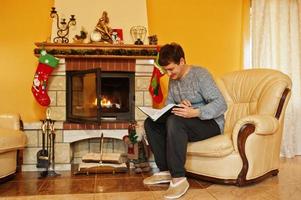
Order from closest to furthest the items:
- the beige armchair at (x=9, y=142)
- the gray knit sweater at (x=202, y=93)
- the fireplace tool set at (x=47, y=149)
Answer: the gray knit sweater at (x=202, y=93) < the beige armchair at (x=9, y=142) < the fireplace tool set at (x=47, y=149)

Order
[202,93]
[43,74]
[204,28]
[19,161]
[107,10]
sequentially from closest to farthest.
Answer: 1. [202,93]
2. [19,161]
3. [43,74]
4. [107,10]
5. [204,28]

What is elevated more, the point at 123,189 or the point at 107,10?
the point at 107,10

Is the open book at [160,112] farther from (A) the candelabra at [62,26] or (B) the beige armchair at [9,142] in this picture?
(A) the candelabra at [62,26]

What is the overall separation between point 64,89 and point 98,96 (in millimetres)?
480

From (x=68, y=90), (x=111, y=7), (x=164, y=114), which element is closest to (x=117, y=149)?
(x=68, y=90)

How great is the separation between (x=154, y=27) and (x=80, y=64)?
100 centimetres

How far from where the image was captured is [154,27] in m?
3.80

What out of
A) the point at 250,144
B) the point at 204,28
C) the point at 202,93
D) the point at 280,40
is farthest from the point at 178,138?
the point at 280,40

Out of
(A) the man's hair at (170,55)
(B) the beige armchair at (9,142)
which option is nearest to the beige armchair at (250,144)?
(A) the man's hair at (170,55)

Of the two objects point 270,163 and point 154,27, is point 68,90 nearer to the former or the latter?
point 154,27

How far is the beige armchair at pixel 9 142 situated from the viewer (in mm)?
2512

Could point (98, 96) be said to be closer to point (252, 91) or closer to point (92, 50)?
point (92, 50)

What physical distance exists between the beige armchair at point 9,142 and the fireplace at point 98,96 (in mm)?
563

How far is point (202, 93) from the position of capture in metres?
2.44
